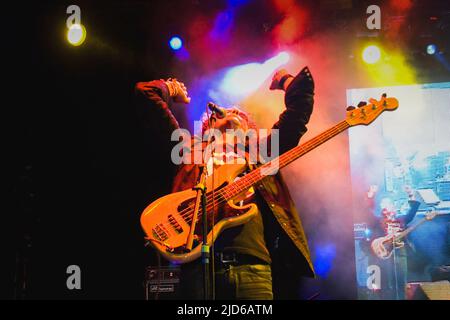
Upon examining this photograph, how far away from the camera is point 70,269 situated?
4.66 meters

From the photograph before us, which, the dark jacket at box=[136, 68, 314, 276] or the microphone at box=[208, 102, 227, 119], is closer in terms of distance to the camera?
the microphone at box=[208, 102, 227, 119]

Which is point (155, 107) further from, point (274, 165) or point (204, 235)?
point (204, 235)

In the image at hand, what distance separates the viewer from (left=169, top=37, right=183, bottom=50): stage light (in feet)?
16.5

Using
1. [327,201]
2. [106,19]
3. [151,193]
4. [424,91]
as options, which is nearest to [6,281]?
[151,193]

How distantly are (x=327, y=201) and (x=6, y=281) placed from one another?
286 centimetres

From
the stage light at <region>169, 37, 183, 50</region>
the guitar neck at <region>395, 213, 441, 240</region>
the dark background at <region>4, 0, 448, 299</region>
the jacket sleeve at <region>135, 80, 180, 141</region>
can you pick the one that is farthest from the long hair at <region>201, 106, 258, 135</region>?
the guitar neck at <region>395, 213, 441, 240</region>

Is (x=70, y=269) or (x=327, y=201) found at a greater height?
(x=327, y=201)

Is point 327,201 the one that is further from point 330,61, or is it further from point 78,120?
A: point 78,120

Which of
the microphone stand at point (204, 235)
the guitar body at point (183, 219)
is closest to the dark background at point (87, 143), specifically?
the guitar body at point (183, 219)

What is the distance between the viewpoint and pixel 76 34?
16.3 feet

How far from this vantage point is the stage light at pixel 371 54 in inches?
191

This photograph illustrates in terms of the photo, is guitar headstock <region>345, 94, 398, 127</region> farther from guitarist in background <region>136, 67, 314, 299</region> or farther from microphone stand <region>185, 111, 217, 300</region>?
microphone stand <region>185, 111, 217, 300</region>

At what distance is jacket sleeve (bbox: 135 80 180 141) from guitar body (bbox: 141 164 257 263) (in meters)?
0.76
